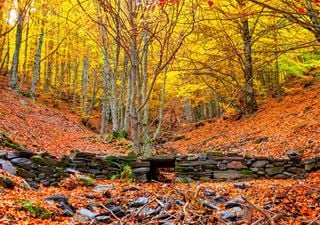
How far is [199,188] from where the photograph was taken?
6.41 meters

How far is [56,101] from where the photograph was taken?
26.9 meters

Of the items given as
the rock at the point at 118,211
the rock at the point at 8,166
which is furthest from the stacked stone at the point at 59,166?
the rock at the point at 118,211

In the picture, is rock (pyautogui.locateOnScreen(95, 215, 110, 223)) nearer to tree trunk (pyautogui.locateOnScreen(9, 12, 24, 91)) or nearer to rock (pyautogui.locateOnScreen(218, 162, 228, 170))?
rock (pyautogui.locateOnScreen(218, 162, 228, 170))

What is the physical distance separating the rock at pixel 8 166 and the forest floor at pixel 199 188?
0.40 m

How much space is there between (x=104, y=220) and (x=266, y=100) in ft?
49.7

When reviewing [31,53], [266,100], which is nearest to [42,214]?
[266,100]

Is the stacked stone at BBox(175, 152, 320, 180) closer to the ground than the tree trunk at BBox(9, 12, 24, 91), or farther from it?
closer to the ground

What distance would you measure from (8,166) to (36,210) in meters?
2.25

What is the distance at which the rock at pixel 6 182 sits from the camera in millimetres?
6052

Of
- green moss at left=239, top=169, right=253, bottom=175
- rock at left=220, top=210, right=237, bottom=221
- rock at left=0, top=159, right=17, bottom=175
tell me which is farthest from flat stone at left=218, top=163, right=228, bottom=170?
rock at left=0, top=159, right=17, bottom=175

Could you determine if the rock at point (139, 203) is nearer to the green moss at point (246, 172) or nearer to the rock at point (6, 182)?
the rock at point (6, 182)

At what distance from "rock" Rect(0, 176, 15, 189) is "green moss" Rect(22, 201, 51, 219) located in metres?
0.89

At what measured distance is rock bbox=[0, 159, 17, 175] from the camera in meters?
7.00

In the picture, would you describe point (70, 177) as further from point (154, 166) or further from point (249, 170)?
point (249, 170)
